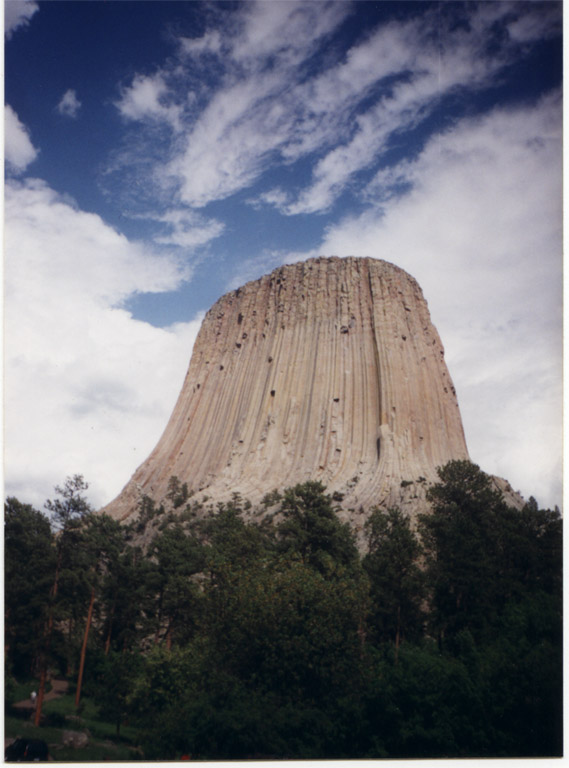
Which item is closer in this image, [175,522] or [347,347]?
[175,522]

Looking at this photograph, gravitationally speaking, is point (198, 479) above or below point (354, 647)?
above

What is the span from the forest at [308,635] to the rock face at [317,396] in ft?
49.1

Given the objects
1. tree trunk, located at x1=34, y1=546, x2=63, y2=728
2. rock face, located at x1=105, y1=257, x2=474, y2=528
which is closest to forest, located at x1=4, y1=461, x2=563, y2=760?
tree trunk, located at x1=34, y1=546, x2=63, y2=728

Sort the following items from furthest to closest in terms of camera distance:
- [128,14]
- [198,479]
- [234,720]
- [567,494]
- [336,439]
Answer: [198,479] → [336,439] → [128,14] → [567,494] → [234,720]

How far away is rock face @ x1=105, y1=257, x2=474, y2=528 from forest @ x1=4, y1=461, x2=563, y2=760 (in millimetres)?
14953

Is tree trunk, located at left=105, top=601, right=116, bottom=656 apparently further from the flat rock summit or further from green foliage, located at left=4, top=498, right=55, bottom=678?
the flat rock summit

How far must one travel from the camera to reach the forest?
1240cm

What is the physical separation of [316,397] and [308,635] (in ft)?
98.9

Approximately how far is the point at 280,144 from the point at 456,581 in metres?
15.3

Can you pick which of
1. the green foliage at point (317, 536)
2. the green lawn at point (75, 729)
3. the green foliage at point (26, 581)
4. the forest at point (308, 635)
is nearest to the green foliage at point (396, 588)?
the forest at point (308, 635)

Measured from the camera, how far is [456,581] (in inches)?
747

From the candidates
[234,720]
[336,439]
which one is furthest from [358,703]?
[336,439]

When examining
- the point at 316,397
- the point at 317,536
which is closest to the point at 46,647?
the point at 317,536

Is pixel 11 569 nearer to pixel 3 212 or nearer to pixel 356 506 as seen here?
pixel 3 212
